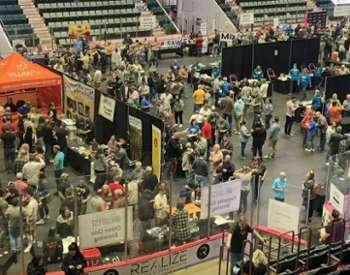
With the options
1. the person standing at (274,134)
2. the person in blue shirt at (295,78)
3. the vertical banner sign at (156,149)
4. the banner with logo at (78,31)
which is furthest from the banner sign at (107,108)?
the banner with logo at (78,31)

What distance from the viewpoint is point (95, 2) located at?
127 ft

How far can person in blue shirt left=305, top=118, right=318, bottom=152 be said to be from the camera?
2058 centimetres

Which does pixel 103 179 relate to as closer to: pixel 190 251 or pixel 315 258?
pixel 190 251

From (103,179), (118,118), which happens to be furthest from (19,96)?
(103,179)

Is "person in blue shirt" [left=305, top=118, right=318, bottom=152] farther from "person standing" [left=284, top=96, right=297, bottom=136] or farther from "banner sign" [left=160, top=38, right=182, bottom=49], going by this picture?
"banner sign" [left=160, top=38, right=182, bottom=49]

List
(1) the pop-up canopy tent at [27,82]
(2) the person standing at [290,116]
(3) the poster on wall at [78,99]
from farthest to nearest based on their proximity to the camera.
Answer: (2) the person standing at [290,116]
(1) the pop-up canopy tent at [27,82]
(3) the poster on wall at [78,99]

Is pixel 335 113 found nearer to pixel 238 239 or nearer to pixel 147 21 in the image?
pixel 238 239

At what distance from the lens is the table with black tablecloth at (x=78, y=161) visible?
18.3m

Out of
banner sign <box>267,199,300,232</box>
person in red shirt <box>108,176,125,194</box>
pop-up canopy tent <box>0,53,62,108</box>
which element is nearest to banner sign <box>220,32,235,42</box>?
pop-up canopy tent <box>0,53,62,108</box>

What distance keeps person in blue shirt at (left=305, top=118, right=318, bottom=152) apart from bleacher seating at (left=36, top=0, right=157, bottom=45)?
57.5 feet

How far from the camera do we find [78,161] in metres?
18.7

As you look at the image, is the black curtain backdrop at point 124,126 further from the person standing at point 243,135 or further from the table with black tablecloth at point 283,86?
the table with black tablecloth at point 283,86

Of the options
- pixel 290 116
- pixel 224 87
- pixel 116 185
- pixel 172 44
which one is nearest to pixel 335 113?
pixel 290 116

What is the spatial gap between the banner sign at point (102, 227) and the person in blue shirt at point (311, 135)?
9717 millimetres
